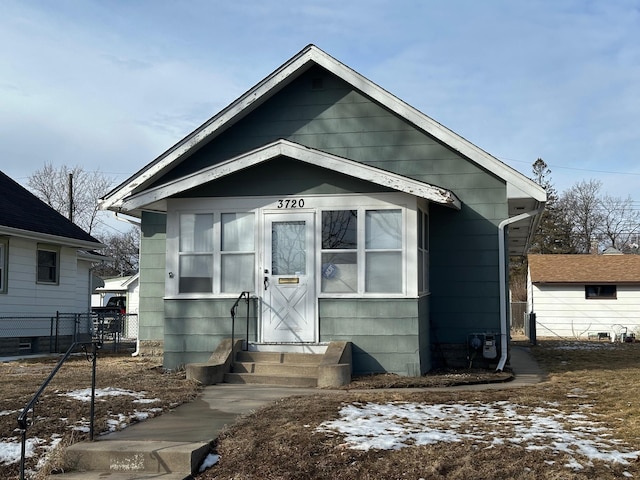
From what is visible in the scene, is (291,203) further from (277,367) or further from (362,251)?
(277,367)

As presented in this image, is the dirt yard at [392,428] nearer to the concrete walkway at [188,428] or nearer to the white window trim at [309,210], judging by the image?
the concrete walkway at [188,428]

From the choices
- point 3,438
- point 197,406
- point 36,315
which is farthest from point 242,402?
point 36,315

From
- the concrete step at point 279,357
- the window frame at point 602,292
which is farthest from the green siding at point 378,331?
the window frame at point 602,292

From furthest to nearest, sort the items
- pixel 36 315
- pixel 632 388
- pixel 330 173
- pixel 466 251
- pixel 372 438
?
1. pixel 36 315
2. pixel 466 251
3. pixel 330 173
4. pixel 632 388
5. pixel 372 438

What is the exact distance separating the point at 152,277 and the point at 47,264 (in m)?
7.06

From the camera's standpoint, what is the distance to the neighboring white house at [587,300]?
29156 millimetres

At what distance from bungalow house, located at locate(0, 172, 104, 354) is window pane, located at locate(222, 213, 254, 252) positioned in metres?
8.31

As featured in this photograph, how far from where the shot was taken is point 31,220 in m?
19.7

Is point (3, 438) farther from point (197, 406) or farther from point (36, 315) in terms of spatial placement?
point (36, 315)

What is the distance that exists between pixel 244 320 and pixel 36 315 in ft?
33.8

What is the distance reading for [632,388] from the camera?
1002 cm

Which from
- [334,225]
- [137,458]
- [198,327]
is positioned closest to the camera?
[137,458]

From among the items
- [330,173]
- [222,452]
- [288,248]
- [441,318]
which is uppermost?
[330,173]

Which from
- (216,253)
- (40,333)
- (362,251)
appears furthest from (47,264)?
(362,251)
